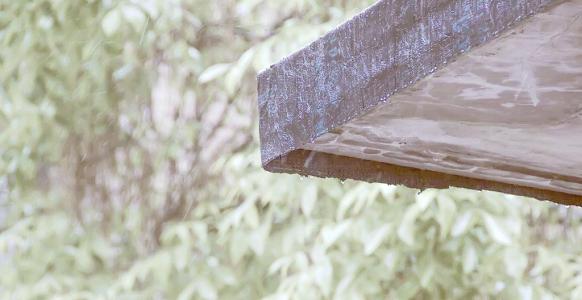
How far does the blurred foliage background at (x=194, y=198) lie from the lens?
85.4 inches

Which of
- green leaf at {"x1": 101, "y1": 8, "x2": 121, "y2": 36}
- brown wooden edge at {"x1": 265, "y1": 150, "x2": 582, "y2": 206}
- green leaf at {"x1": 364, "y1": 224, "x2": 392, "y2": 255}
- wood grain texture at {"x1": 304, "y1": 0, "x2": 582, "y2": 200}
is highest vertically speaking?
green leaf at {"x1": 101, "y1": 8, "x2": 121, "y2": 36}

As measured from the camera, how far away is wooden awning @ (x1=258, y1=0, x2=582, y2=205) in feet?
1.67

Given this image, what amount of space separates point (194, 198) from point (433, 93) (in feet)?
7.59

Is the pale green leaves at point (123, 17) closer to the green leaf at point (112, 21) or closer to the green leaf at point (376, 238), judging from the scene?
the green leaf at point (112, 21)

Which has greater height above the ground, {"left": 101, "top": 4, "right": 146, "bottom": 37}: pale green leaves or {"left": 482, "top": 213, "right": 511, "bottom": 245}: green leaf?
{"left": 101, "top": 4, "right": 146, "bottom": 37}: pale green leaves

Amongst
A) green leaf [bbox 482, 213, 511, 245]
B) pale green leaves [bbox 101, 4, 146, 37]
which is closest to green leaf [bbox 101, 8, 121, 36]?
pale green leaves [bbox 101, 4, 146, 37]

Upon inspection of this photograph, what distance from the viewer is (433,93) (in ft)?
1.88

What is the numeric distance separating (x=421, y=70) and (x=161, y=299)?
2.18 meters

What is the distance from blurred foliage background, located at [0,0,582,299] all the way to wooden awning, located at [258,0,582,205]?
50.7 inches

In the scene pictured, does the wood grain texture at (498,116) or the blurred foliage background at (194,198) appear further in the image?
the blurred foliage background at (194,198)

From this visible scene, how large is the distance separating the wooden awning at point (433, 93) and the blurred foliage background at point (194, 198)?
1287 mm

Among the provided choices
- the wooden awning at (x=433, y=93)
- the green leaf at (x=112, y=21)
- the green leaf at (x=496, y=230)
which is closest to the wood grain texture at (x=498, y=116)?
the wooden awning at (x=433, y=93)

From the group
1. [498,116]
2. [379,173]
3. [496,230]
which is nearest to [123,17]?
[496,230]

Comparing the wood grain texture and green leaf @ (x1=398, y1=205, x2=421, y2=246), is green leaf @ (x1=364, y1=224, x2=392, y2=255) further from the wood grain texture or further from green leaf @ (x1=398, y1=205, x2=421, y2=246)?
the wood grain texture
